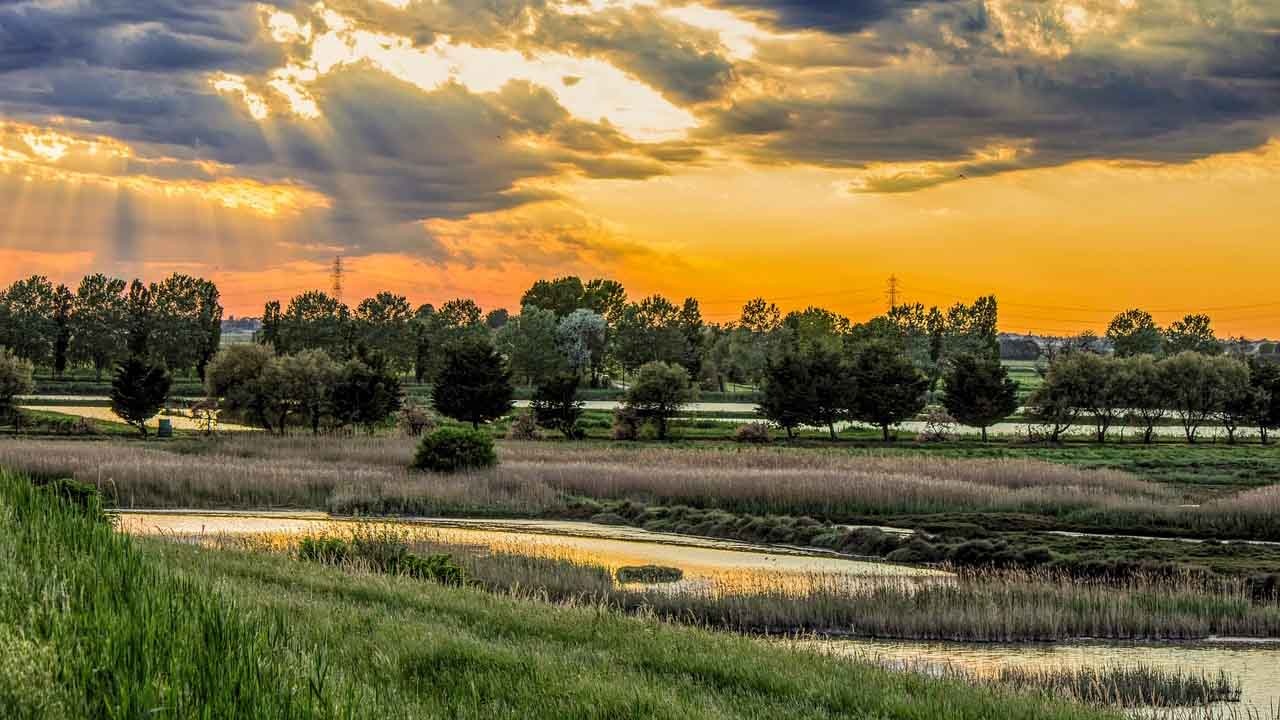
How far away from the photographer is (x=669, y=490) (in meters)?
39.5

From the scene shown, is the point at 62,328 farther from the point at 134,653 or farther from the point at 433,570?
the point at 134,653

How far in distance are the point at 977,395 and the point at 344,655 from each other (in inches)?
2838

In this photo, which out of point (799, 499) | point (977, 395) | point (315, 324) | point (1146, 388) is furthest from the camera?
point (315, 324)

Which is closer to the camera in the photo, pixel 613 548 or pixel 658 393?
pixel 613 548

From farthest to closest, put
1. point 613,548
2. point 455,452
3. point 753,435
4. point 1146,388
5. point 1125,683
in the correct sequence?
point 1146,388
point 753,435
point 455,452
point 613,548
point 1125,683

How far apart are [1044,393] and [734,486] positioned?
177 ft

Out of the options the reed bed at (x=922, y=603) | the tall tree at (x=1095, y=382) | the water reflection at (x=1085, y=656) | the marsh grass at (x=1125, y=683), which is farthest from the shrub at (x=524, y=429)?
the marsh grass at (x=1125, y=683)

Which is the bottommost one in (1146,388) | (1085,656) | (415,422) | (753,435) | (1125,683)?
(1085,656)

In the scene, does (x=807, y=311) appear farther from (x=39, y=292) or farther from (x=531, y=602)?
(x=531, y=602)

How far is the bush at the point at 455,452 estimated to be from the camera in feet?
140

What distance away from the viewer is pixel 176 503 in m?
37.9

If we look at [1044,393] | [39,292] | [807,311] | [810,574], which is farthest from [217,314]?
[810,574]

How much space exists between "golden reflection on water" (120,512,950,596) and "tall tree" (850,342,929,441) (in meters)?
44.9

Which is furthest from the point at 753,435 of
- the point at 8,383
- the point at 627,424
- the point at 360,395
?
the point at 8,383
